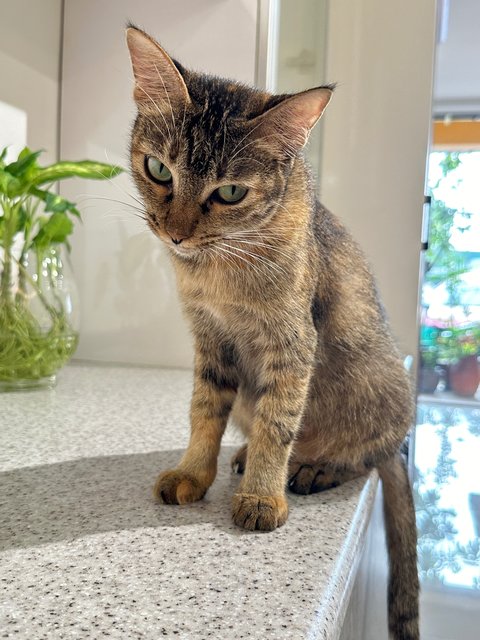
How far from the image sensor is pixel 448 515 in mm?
1271

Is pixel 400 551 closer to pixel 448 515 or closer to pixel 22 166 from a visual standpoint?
pixel 448 515

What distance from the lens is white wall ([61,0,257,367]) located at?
1599mm

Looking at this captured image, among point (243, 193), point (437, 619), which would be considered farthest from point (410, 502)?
point (243, 193)

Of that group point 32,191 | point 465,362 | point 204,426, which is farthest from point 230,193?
point 465,362

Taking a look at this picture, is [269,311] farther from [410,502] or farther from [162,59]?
[410,502]

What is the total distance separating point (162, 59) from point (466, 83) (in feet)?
3.52

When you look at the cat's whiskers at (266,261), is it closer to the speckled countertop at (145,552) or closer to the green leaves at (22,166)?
the speckled countertop at (145,552)

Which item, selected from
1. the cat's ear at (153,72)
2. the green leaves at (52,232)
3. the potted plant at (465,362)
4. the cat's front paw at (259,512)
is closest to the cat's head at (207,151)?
the cat's ear at (153,72)

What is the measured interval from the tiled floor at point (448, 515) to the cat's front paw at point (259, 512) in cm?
65

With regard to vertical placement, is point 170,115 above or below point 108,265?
above

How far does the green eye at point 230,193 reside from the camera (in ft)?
2.19

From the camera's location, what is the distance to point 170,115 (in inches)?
27.6

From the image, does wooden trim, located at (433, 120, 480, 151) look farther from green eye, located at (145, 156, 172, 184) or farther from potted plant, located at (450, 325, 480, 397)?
green eye, located at (145, 156, 172, 184)

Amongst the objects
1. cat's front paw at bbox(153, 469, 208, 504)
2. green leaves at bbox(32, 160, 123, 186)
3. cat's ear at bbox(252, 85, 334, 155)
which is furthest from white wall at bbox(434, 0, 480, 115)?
cat's front paw at bbox(153, 469, 208, 504)
